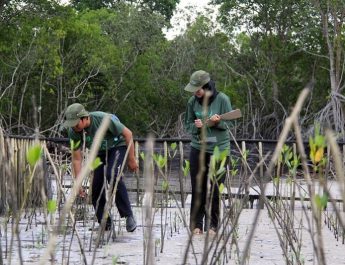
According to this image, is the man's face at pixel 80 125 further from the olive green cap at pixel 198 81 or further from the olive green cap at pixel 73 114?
the olive green cap at pixel 198 81

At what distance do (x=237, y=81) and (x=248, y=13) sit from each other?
4740mm

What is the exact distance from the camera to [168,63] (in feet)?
121

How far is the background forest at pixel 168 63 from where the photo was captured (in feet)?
95.5

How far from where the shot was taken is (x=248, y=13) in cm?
3003

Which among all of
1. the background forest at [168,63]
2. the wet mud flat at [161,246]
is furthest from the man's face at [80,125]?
the background forest at [168,63]

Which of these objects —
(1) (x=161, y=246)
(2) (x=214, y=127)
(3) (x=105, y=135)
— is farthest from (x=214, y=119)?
(1) (x=161, y=246)

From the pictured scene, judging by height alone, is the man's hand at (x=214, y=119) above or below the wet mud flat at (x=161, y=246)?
above

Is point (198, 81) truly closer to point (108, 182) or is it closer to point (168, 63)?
point (108, 182)

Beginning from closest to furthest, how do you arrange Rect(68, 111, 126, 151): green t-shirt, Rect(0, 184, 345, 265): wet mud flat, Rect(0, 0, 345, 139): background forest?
Rect(0, 184, 345, 265): wet mud flat
Rect(68, 111, 126, 151): green t-shirt
Rect(0, 0, 345, 139): background forest

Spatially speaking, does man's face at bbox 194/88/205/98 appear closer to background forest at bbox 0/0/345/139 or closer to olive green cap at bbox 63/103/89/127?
olive green cap at bbox 63/103/89/127

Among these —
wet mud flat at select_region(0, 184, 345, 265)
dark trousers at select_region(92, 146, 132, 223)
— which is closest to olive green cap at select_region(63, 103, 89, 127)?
dark trousers at select_region(92, 146, 132, 223)

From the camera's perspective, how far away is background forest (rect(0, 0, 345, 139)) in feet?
95.5

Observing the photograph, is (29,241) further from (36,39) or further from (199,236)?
(36,39)

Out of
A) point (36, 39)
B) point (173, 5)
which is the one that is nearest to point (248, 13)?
point (36, 39)
